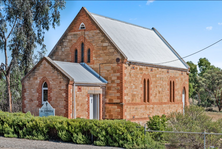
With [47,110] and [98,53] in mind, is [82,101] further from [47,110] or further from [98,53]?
[98,53]

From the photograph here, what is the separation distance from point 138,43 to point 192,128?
50.7 feet

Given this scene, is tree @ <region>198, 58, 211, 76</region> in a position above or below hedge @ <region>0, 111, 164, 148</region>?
above

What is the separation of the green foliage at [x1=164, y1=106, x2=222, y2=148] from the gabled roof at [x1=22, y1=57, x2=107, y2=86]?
24.4ft

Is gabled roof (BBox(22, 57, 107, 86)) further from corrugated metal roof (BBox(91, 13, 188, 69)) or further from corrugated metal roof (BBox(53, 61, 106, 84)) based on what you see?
corrugated metal roof (BBox(91, 13, 188, 69))

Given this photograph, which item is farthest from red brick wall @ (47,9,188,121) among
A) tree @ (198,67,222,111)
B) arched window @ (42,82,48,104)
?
tree @ (198,67,222,111)

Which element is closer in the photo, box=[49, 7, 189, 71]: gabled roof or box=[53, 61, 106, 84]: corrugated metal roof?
box=[53, 61, 106, 84]: corrugated metal roof

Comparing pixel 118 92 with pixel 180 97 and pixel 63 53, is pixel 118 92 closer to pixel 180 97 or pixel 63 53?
pixel 63 53

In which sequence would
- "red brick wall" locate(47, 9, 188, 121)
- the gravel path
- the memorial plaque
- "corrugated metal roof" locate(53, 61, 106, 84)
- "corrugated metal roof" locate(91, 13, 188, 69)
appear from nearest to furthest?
1. the gravel path
2. the memorial plaque
3. "corrugated metal roof" locate(53, 61, 106, 84)
4. "red brick wall" locate(47, 9, 188, 121)
5. "corrugated metal roof" locate(91, 13, 188, 69)

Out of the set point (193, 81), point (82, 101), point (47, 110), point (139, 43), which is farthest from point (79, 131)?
point (193, 81)

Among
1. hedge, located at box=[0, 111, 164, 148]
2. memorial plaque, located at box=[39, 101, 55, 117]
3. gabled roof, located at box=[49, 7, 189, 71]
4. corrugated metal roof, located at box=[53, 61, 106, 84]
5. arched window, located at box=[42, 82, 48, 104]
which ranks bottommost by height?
hedge, located at box=[0, 111, 164, 148]

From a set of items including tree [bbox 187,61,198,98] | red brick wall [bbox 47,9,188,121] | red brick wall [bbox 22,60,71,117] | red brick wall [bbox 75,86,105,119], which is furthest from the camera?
tree [bbox 187,61,198,98]

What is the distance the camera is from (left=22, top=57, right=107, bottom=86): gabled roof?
23.9 meters

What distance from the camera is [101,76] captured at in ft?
89.6

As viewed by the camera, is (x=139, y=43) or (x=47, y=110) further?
(x=139, y=43)
